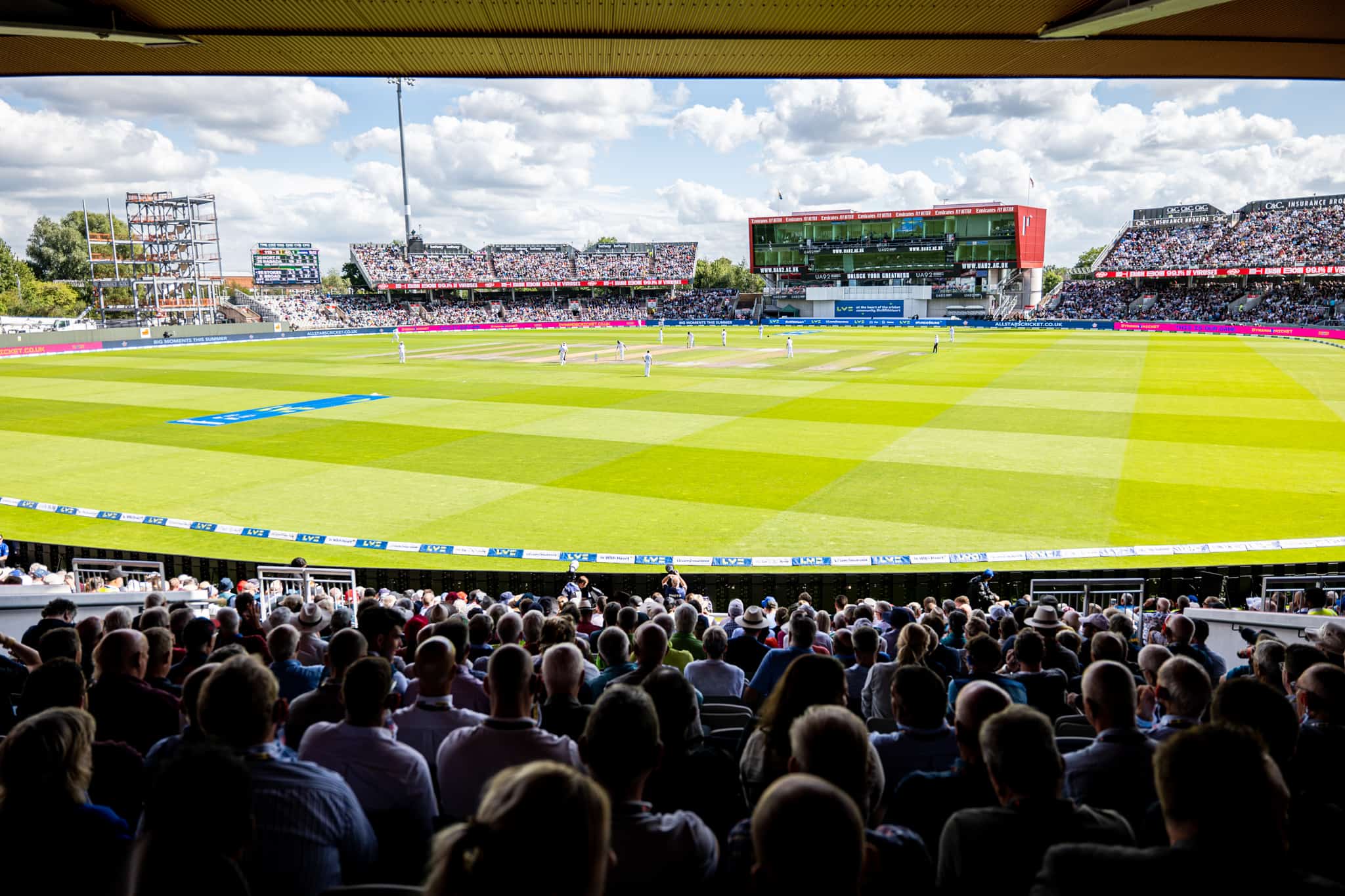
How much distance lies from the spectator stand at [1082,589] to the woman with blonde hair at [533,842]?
12.3 metres

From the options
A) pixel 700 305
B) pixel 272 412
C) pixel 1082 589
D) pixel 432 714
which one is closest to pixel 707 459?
pixel 1082 589

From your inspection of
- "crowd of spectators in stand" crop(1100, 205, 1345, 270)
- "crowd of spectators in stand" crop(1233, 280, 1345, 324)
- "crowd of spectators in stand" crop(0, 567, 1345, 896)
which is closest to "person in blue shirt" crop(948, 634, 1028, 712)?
"crowd of spectators in stand" crop(0, 567, 1345, 896)

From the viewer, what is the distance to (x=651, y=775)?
13.6ft

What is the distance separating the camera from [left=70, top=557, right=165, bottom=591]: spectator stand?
1431 centimetres

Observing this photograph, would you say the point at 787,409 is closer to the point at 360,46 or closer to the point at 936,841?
the point at 360,46

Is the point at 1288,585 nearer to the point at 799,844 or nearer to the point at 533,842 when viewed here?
the point at 799,844

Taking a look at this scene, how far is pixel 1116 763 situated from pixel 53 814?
14.5ft

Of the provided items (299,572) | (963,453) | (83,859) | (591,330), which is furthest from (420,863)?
(591,330)

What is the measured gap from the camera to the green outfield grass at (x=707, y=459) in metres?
18.0

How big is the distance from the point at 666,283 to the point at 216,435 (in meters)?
110

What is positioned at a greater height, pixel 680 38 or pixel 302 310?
pixel 680 38

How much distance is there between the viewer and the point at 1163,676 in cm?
469

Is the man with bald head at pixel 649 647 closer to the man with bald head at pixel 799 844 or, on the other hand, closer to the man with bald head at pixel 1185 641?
the man with bald head at pixel 799 844

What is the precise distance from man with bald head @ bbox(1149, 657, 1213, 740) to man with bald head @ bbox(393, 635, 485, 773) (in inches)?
143
